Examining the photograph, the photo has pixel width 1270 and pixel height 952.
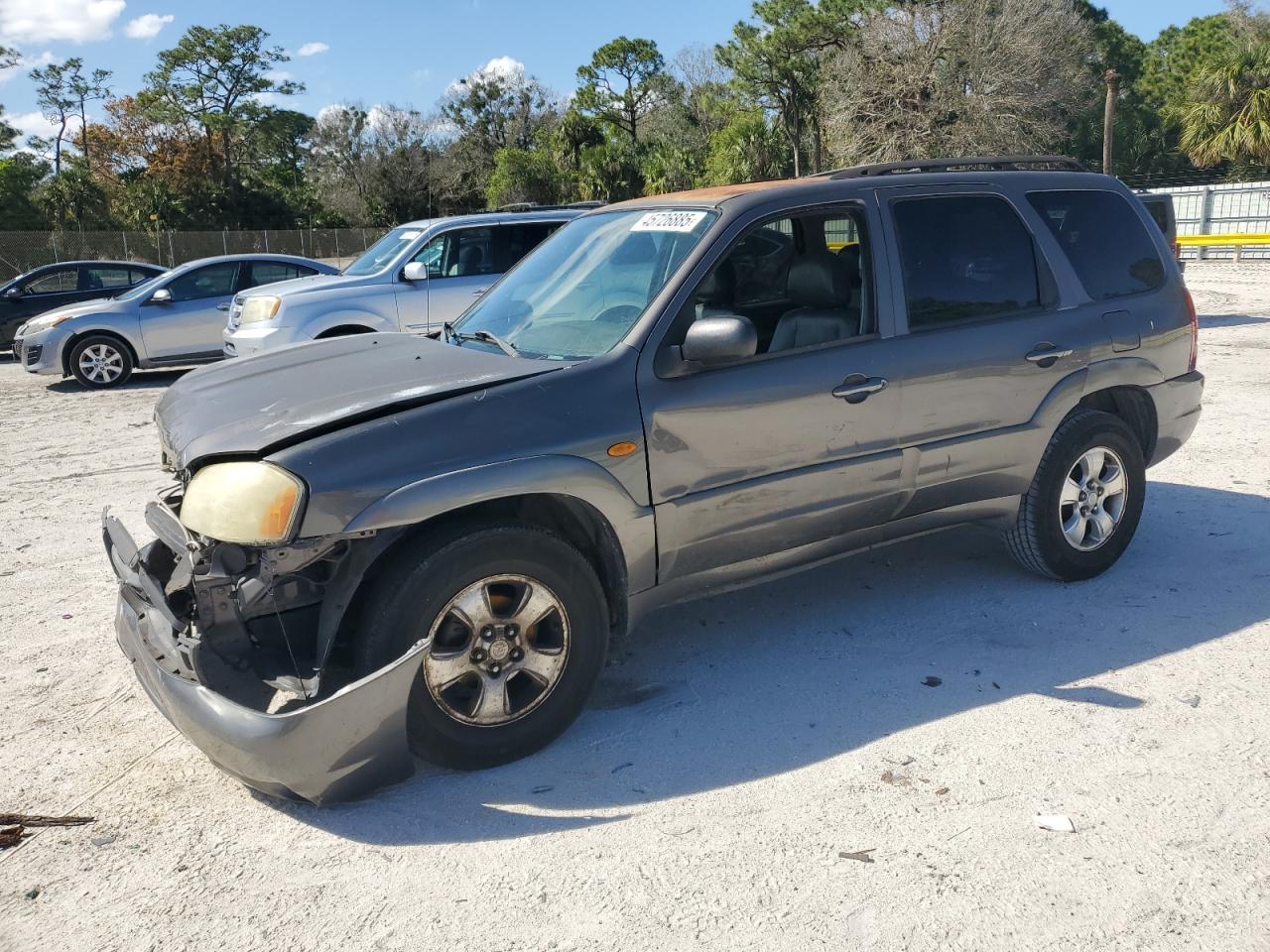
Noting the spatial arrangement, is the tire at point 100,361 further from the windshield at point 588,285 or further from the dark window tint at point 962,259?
the dark window tint at point 962,259

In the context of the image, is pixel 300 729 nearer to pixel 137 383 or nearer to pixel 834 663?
pixel 834 663

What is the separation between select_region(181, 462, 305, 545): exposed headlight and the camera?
3.03 meters

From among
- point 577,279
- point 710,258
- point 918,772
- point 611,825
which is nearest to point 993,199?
point 710,258

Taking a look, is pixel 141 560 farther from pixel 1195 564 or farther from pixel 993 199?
pixel 1195 564

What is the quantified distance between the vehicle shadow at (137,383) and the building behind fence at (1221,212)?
25.4 metres

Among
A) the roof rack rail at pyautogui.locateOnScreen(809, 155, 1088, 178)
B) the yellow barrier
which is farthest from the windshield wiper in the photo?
the yellow barrier

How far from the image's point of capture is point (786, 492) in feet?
13.0

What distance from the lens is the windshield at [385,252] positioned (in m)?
10.8

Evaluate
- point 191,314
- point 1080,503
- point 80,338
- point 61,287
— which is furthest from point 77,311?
point 1080,503

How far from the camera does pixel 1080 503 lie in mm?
4883

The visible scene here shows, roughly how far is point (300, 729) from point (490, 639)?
2.18 ft

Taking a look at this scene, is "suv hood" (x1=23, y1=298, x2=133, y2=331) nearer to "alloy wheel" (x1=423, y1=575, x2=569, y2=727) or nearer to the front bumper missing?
the front bumper missing

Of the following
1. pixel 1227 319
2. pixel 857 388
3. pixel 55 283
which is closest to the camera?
pixel 857 388

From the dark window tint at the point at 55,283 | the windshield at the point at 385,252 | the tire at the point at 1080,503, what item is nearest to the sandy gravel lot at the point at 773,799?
the tire at the point at 1080,503
